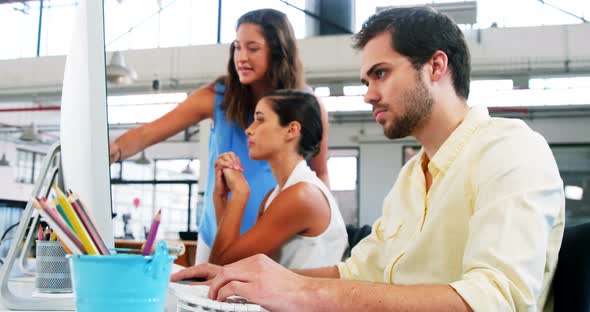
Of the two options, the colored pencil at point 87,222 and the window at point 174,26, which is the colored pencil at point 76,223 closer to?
the colored pencil at point 87,222

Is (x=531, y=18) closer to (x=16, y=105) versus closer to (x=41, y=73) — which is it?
(x=41, y=73)

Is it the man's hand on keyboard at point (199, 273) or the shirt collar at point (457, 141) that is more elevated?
the shirt collar at point (457, 141)

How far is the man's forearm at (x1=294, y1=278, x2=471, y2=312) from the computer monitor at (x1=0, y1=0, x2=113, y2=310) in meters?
0.26

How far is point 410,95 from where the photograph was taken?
1066 millimetres

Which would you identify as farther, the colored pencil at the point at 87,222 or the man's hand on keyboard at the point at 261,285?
the man's hand on keyboard at the point at 261,285

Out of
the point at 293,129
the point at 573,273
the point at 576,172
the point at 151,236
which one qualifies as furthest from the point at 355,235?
the point at 576,172

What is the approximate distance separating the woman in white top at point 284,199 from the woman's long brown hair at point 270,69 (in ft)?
0.27

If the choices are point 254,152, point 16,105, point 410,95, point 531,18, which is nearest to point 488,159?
point 410,95

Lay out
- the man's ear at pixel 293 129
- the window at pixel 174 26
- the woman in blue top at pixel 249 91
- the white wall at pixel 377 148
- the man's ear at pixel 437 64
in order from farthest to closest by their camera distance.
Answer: the white wall at pixel 377 148, the window at pixel 174 26, the woman in blue top at pixel 249 91, the man's ear at pixel 293 129, the man's ear at pixel 437 64

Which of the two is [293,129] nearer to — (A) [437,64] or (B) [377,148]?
(A) [437,64]

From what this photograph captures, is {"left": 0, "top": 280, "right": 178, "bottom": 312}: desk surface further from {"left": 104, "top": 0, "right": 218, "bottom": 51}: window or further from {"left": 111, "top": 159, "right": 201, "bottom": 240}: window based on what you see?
{"left": 111, "top": 159, "right": 201, "bottom": 240}: window

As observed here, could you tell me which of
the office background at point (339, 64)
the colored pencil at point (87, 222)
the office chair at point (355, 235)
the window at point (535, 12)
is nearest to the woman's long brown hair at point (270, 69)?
the office chair at point (355, 235)

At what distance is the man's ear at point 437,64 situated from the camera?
1068mm

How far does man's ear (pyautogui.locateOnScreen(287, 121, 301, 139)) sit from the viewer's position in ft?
5.57
